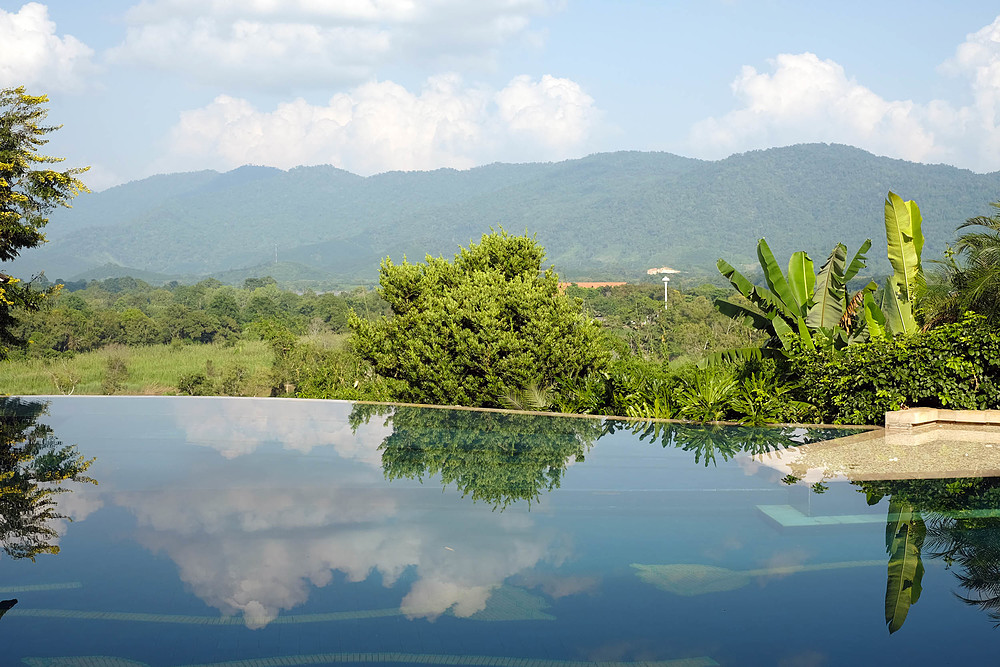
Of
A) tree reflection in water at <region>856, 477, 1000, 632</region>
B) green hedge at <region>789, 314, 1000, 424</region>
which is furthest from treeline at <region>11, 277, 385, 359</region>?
tree reflection in water at <region>856, 477, 1000, 632</region>

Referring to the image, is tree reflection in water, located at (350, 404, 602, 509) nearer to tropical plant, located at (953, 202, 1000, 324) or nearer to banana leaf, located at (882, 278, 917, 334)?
banana leaf, located at (882, 278, 917, 334)

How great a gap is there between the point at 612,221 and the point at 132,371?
13270cm

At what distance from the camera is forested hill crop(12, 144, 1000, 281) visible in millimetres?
129375

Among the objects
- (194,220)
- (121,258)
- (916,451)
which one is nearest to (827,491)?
(916,451)

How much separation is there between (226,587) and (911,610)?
2.49 metres

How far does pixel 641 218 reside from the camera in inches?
5861

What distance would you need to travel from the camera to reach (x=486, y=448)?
230 inches

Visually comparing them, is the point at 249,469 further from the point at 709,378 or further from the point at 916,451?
the point at 916,451

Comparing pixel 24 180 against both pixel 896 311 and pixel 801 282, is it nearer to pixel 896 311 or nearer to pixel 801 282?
pixel 801 282

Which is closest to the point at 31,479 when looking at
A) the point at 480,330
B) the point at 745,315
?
the point at 480,330

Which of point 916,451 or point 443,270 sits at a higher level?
point 443,270

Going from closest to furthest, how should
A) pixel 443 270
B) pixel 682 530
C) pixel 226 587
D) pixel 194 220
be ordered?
1. pixel 226 587
2. pixel 682 530
3. pixel 443 270
4. pixel 194 220

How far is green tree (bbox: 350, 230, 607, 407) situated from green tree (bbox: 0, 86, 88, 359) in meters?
4.30

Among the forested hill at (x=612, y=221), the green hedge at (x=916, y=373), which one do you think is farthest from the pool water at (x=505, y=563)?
the forested hill at (x=612, y=221)
